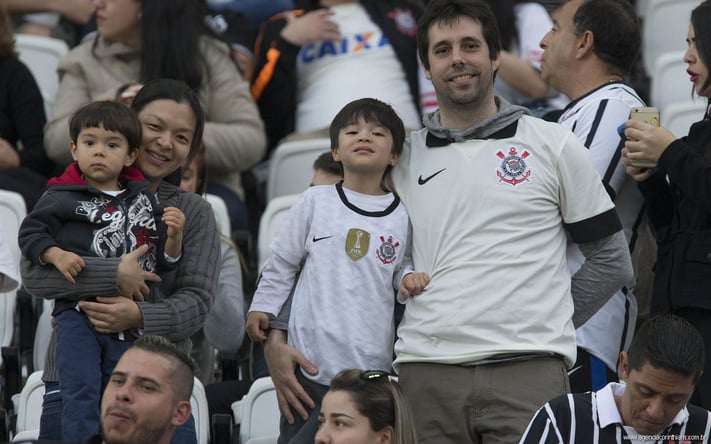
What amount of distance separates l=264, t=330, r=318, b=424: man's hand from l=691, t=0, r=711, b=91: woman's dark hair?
1.69 metres

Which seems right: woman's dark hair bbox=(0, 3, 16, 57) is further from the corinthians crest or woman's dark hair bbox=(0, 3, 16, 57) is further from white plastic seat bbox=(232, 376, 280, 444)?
the corinthians crest

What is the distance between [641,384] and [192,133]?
A: 1.75m

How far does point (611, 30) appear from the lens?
524 centimetres

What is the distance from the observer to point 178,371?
4.17 meters

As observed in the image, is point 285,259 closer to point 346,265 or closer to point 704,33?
point 346,265

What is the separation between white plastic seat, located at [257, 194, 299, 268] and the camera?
6033mm

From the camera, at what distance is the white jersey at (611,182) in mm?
4887

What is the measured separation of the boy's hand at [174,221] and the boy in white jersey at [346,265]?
0.31 meters

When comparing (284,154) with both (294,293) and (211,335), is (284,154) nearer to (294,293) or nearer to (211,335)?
(211,335)

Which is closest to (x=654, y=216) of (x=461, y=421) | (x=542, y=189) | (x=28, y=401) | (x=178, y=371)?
(x=542, y=189)

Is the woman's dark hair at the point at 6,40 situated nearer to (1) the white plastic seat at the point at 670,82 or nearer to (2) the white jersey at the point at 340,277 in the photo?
(2) the white jersey at the point at 340,277

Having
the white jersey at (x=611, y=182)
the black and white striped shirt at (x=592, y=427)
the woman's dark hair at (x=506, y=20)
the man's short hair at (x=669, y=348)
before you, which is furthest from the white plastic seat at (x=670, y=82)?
the black and white striped shirt at (x=592, y=427)

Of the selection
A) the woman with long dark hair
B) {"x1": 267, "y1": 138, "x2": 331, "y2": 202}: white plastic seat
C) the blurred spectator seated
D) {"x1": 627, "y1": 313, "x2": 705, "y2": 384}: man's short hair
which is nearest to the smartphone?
{"x1": 627, "y1": 313, "x2": 705, "y2": 384}: man's short hair

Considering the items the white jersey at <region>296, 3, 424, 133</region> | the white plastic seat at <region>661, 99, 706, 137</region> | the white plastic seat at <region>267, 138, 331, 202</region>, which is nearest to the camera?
the white plastic seat at <region>661, 99, 706, 137</region>
